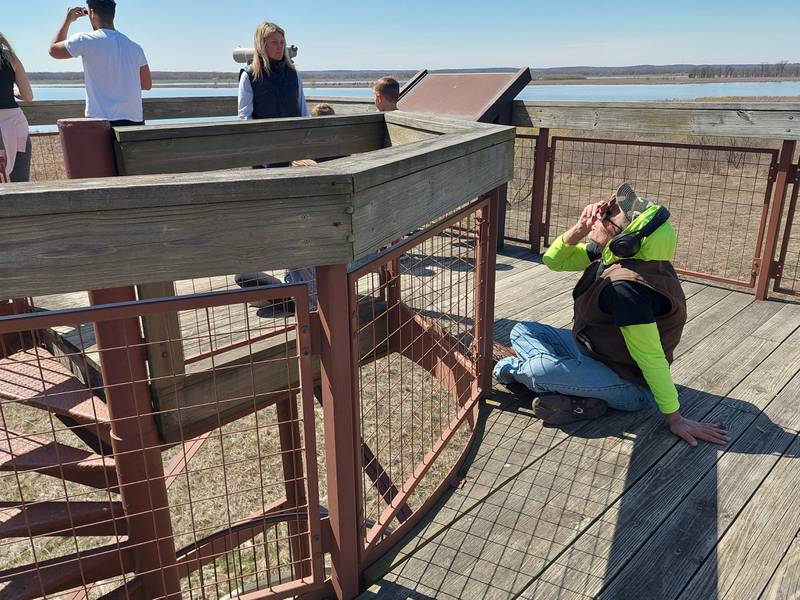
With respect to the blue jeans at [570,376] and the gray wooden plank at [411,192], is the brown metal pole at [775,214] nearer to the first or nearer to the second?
the blue jeans at [570,376]

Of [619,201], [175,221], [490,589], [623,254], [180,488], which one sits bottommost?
[180,488]

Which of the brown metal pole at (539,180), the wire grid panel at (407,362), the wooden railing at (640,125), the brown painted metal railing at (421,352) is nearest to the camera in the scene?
the brown painted metal railing at (421,352)

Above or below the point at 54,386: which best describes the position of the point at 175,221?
above

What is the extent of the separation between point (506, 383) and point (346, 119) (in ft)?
5.36

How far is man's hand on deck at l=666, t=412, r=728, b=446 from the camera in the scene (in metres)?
3.04

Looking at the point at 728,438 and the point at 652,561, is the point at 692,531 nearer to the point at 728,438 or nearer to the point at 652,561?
the point at 652,561

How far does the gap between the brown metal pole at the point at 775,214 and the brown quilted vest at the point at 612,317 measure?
212 cm

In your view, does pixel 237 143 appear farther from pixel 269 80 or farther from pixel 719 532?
pixel 719 532

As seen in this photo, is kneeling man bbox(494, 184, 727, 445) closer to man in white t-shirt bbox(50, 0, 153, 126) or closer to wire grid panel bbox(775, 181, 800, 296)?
wire grid panel bbox(775, 181, 800, 296)

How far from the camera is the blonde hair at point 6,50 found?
4.58 metres

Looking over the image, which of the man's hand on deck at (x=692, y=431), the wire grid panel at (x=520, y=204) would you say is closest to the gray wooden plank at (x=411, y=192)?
the man's hand on deck at (x=692, y=431)

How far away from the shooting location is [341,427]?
198 centimetres

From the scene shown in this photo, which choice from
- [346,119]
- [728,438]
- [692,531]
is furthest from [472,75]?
[692,531]

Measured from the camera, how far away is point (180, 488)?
530 centimetres
